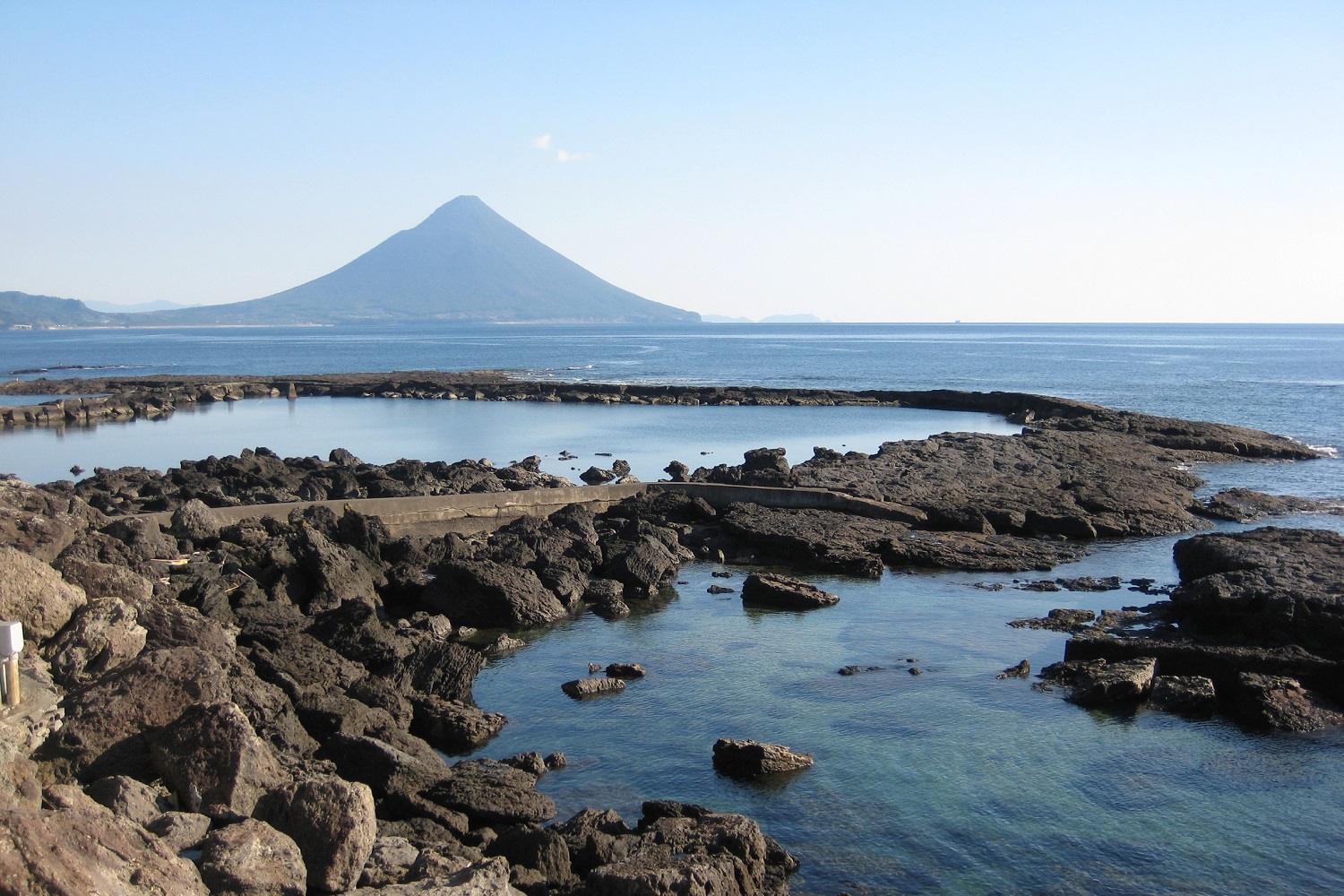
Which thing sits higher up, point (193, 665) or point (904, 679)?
point (193, 665)

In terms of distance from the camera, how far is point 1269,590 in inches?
605

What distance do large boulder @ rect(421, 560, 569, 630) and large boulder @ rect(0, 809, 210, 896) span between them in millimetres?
9664

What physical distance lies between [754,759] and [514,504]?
43.1 feet

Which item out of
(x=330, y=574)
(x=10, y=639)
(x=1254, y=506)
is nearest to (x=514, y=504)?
(x=330, y=574)

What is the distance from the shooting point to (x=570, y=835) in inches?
347

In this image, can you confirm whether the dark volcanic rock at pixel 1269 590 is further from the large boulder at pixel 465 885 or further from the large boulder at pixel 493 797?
the large boulder at pixel 465 885

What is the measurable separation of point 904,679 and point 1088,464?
62.5 ft

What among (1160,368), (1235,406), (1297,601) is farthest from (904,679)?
(1160,368)

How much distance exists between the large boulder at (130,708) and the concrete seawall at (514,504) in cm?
1044

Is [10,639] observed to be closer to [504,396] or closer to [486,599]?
[486,599]

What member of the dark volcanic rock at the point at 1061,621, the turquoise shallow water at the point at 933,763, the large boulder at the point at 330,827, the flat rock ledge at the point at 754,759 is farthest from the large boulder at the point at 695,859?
the dark volcanic rock at the point at 1061,621

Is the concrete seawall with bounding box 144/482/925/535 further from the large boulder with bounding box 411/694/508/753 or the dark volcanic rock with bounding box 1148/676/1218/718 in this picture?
the dark volcanic rock with bounding box 1148/676/1218/718

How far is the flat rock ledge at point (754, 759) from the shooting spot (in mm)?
11047

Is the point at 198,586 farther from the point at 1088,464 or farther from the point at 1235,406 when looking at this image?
the point at 1235,406
